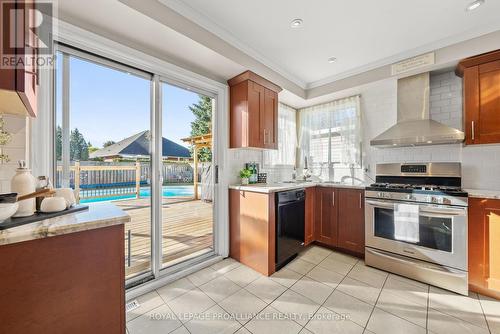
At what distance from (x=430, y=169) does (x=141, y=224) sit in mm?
3866

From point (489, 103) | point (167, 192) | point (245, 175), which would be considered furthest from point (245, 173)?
point (489, 103)

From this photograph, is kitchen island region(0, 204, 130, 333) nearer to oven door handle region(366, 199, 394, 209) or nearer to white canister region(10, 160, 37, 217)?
white canister region(10, 160, 37, 217)

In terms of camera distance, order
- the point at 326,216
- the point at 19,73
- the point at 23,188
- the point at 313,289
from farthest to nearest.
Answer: the point at 326,216
the point at 313,289
the point at 23,188
the point at 19,73

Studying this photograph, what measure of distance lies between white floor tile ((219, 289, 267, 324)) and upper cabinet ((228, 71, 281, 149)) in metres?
1.67

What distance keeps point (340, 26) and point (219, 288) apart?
302 cm

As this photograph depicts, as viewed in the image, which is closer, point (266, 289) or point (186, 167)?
point (266, 289)

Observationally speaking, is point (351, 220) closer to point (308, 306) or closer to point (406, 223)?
point (406, 223)

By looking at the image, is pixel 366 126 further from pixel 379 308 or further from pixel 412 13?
pixel 379 308

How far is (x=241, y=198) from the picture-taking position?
8.44ft

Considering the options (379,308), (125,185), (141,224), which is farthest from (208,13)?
(379,308)

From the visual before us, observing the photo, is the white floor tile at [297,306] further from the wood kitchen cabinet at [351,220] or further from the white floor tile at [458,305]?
the wood kitchen cabinet at [351,220]

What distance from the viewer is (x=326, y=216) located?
9.75ft

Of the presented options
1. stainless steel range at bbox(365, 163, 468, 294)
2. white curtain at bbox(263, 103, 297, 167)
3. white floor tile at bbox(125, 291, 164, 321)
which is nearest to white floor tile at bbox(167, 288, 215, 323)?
white floor tile at bbox(125, 291, 164, 321)

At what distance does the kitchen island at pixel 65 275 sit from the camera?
847mm
